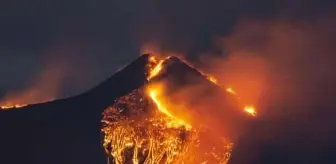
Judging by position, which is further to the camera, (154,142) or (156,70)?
(156,70)

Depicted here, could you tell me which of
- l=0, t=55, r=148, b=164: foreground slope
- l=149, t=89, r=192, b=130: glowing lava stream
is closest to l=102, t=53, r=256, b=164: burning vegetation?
l=149, t=89, r=192, b=130: glowing lava stream

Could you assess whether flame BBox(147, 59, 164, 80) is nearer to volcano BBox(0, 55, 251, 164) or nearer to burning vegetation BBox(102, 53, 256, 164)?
volcano BBox(0, 55, 251, 164)

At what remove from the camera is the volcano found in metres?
61.6

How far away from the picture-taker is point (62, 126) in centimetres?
7662

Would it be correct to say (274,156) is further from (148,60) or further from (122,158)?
(122,158)

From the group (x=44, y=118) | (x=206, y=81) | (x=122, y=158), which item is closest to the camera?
(x=122, y=158)

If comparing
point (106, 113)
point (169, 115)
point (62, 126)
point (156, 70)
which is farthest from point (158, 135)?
point (62, 126)

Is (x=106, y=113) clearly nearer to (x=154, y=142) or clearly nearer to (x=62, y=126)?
(x=154, y=142)

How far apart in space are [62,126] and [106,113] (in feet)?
64.0

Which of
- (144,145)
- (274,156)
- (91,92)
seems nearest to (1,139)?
(91,92)

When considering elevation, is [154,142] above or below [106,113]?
below

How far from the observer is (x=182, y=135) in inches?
1816

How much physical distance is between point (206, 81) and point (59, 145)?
15543 mm

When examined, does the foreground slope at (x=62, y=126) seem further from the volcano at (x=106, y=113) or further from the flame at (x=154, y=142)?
the flame at (x=154, y=142)
